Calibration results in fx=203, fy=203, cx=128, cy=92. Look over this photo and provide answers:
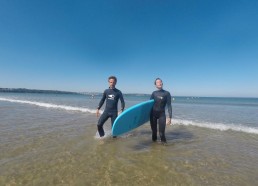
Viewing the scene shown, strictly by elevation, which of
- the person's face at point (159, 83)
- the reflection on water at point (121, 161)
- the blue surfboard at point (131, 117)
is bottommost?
the reflection on water at point (121, 161)

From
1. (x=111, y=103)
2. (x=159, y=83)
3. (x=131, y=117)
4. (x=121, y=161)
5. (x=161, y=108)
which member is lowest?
(x=121, y=161)

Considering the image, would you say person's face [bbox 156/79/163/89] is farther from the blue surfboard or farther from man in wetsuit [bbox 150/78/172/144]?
the blue surfboard

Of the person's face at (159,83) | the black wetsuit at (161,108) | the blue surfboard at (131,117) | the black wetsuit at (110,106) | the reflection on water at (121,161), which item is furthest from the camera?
the black wetsuit at (110,106)

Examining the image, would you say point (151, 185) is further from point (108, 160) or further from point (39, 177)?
point (39, 177)

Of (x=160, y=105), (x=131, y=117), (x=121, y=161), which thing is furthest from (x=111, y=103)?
(x=121, y=161)

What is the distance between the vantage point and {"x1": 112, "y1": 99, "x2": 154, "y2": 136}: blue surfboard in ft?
21.1

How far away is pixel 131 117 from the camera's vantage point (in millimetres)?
6797

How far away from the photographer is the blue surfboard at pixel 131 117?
6441mm

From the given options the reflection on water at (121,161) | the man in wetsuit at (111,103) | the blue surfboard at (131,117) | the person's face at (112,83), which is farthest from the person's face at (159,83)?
the reflection on water at (121,161)

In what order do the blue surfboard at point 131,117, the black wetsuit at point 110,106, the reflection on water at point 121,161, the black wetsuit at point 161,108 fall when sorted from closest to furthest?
the reflection on water at point 121,161, the blue surfboard at point 131,117, the black wetsuit at point 161,108, the black wetsuit at point 110,106

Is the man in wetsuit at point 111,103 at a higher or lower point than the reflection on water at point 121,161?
higher

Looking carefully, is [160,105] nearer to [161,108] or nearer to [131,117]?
[161,108]

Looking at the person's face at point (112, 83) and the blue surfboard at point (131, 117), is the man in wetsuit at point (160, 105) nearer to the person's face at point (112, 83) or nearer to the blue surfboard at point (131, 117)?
the blue surfboard at point (131, 117)

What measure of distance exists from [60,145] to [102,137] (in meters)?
1.65
